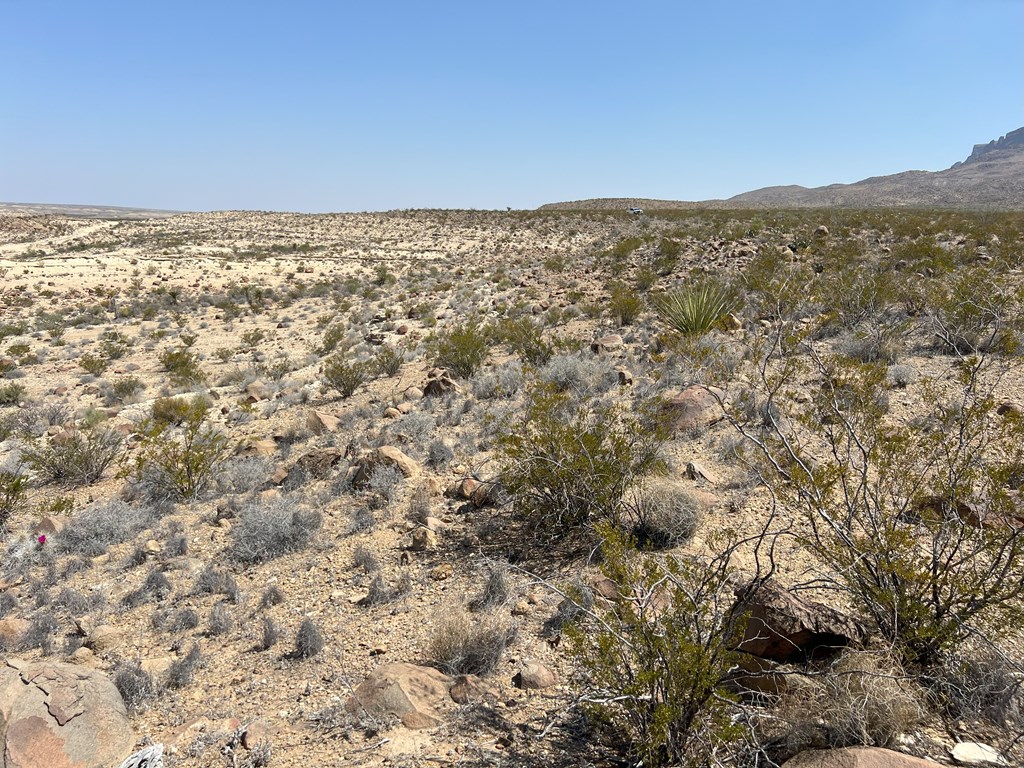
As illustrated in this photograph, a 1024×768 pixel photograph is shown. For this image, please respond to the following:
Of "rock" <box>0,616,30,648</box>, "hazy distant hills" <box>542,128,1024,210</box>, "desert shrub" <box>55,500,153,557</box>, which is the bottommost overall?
"rock" <box>0,616,30,648</box>

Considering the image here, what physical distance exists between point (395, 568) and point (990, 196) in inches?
3636

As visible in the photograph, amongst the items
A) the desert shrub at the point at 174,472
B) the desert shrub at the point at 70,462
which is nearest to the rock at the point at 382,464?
the desert shrub at the point at 174,472

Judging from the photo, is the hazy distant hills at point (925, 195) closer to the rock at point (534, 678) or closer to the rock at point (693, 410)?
the rock at point (693, 410)

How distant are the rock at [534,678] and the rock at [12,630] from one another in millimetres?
3713

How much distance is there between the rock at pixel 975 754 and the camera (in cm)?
234

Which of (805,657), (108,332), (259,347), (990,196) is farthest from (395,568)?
(990,196)

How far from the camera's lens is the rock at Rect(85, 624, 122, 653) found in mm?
4176

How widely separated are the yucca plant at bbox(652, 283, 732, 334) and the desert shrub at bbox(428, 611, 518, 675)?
287 inches

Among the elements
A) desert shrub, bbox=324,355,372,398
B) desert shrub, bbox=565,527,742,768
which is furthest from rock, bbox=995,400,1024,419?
desert shrub, bbox=324,355,372,398

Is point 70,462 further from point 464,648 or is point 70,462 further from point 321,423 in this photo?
point 464,648

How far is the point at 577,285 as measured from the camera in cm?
1862

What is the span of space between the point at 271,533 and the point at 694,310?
25.4ft

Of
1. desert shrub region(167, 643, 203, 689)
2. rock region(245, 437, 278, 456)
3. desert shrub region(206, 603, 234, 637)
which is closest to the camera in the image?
desert shrub region(167, 643, 203, 689)

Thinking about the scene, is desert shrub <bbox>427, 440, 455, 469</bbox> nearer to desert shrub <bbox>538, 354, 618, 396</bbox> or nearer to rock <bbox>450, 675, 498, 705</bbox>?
desert shrub <bbox>538, 354, 618, 396</bbox>
